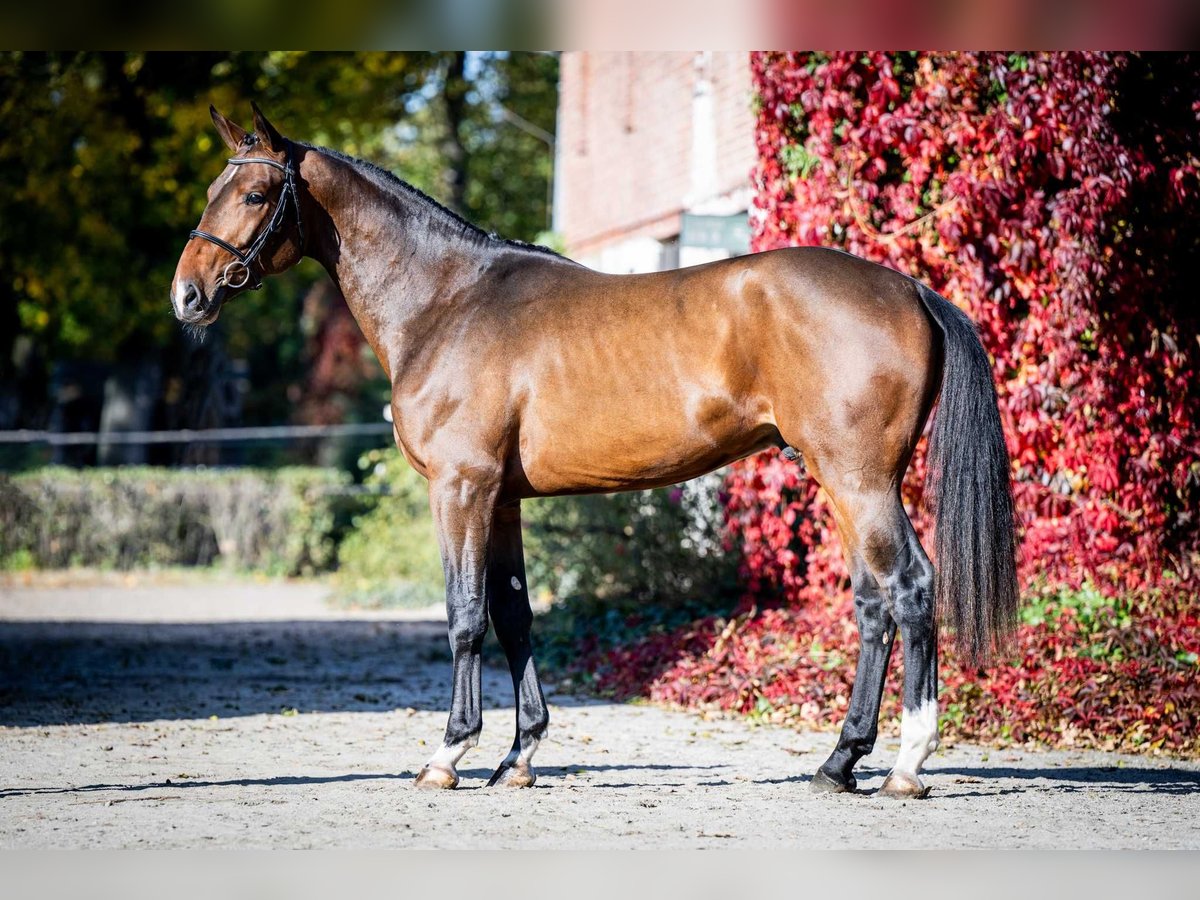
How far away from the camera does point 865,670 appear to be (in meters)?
5.16

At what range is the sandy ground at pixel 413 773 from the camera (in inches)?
176

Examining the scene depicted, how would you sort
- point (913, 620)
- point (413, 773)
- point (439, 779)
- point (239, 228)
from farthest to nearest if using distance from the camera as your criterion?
point (413, 773) < point (239, 228) < point (439, 779) < point (913, 620)

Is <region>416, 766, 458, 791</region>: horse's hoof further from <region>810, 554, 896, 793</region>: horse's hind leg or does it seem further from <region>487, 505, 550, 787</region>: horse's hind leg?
<region>810, 554, 896, 793</region>: horse's hind leg

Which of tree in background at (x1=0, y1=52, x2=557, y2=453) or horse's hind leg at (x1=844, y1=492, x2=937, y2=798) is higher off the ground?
tree in background at (x1=0, y1=52, x2=557, y2=453)

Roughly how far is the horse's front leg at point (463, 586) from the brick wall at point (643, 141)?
20.2ft

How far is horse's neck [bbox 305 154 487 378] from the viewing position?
5.66m

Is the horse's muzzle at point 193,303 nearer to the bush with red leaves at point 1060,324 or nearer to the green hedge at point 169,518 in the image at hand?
the bush with red leaves at point 1060,324

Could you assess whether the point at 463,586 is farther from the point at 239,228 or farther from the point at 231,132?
the point at 231,132

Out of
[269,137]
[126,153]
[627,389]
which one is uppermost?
[126,153]

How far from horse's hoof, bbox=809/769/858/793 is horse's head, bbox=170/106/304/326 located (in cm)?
300

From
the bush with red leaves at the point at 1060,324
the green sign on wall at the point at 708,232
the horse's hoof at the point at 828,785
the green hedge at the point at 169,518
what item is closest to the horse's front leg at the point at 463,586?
the horse's hoof at the point at 828,785

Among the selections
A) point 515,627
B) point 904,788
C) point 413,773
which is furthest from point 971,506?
point 413,773

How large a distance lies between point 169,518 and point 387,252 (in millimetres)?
11997

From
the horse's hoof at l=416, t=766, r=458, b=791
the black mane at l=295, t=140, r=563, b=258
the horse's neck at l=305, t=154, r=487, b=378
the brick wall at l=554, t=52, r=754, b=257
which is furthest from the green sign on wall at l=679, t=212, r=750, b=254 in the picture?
the horse's hoof at l=416, t=766, r=458, b=791
